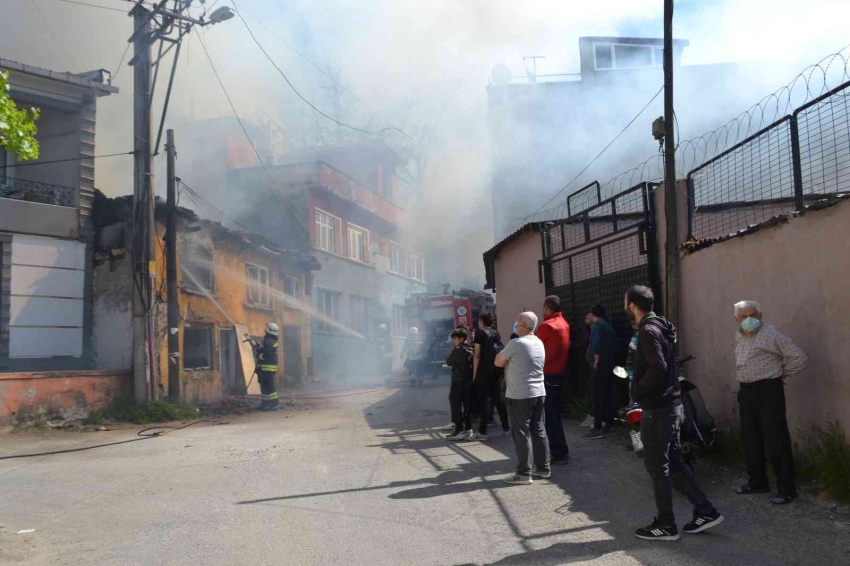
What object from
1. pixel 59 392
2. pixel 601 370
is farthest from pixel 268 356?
pixel 601 370

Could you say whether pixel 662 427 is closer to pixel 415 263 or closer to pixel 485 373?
pixel 485 373

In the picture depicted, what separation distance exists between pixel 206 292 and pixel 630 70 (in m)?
18.8

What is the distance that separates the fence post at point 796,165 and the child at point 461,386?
4.14m

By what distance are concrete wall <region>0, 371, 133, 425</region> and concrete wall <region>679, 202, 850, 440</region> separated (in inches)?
407

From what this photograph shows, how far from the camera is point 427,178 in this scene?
111 feet

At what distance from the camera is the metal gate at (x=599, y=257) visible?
8.26m

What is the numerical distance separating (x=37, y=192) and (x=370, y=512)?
40.0 feet

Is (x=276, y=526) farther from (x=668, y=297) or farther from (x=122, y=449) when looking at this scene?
(x=122, y=449)

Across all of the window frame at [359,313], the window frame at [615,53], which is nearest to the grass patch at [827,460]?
the window frame at [359,313]

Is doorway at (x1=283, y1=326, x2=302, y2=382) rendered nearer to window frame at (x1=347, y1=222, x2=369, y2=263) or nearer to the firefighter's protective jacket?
the firefighter's protective jacket

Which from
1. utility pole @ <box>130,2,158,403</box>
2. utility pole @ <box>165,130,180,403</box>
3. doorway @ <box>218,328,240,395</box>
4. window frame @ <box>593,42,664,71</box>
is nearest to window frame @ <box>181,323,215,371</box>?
doorway @ <box>218,328,240,395</box>

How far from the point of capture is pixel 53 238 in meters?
14.0

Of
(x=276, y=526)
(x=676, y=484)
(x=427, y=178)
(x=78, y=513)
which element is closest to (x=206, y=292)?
(x=78, y=513)

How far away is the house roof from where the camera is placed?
1358cm
